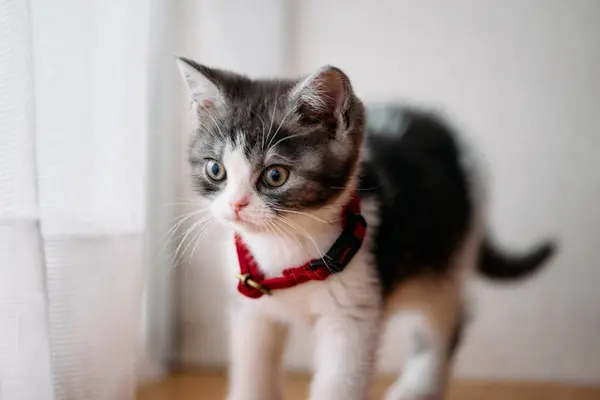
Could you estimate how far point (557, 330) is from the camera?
1.32 meters

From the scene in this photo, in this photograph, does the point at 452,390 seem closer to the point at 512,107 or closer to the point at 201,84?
the point at 512,107

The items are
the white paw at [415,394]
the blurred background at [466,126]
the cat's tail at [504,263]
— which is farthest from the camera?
the blurred background at [466,126]

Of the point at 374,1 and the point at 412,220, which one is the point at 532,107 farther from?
the point at 412,220

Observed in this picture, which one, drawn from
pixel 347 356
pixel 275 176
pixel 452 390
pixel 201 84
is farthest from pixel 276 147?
pixel 452 390

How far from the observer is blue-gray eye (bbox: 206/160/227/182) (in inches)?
31.4

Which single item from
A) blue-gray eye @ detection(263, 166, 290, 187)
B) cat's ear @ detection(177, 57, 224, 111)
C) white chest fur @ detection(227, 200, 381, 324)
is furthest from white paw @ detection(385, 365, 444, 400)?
cat's ear @ detection(177, 57, 224, 111)

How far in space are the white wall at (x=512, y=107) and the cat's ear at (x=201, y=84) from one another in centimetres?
56

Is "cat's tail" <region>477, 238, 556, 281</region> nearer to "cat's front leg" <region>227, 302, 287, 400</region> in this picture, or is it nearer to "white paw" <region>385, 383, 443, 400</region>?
"white paw" <region>385, 383, 443, 400</region>

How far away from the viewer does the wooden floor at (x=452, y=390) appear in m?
1.13

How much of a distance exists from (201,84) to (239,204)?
0.67ft

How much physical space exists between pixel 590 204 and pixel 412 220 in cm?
60

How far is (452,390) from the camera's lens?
1143mm

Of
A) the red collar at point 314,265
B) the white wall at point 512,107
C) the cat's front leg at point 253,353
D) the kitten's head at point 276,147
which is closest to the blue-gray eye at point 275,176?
the kitten's head at point 276,147

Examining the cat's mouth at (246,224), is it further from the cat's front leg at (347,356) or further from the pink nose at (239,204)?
the cat's front leg at (347,356)
